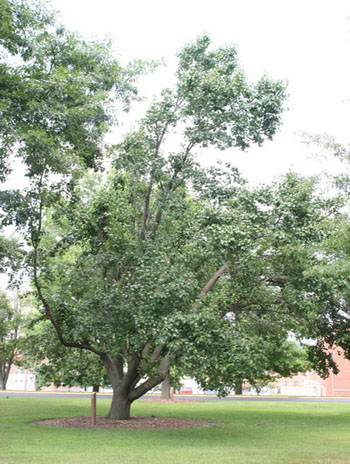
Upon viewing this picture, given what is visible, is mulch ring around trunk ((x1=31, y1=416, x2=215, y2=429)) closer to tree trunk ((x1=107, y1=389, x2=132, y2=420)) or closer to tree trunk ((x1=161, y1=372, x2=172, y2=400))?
tree trunk ((x1=107, y1=389, x2=132, y2=420))

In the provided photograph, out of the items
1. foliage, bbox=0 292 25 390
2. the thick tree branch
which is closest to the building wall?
foliage, bbox=0 292 25 390

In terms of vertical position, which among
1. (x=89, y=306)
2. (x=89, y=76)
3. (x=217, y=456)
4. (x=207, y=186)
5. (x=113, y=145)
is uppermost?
(x=89, y=76)

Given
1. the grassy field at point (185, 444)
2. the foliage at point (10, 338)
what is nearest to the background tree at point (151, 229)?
the grassy field at point (185, 444)

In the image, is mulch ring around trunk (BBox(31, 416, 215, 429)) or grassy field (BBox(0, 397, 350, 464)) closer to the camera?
grassy field (BBox(0, 397, 350, 464))

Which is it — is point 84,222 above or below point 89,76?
below

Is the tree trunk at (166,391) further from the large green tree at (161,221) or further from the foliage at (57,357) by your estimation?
the large green tree at (161,221)

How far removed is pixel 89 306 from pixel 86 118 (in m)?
5.67

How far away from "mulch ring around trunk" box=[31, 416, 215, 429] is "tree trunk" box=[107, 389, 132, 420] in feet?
0.86

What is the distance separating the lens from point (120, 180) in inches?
743

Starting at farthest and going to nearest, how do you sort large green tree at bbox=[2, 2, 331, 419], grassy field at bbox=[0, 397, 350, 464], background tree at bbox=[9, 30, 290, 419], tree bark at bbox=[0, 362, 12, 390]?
tree bark at bbox=[0, 362, 12, 390] → background tree at bbox=[9, 30, 290, 419] → large green tree at bbox=[2, 2, 331, 419] → grassy field at bbox=[0, 397, 350, 464]

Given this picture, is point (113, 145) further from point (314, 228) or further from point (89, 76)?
point (314, 228)

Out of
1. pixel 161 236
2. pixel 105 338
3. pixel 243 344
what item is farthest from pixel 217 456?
pixel 161 236

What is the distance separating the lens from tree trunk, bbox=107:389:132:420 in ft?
59.6

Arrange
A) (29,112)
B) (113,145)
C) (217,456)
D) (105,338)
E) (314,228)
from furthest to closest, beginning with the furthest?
(113,145) → (105,338) → (314,228) → (29,112) → (217,456)
